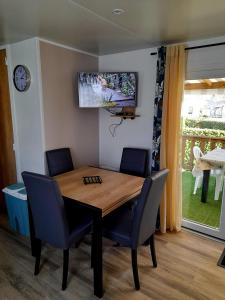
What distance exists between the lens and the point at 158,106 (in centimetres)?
269

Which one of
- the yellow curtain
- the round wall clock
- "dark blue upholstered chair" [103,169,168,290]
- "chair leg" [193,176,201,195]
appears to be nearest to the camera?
"dark blue upholstered chair" [103,169,168,290]

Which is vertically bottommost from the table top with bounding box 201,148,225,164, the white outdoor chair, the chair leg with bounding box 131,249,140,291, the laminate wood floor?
the laminate wood floor

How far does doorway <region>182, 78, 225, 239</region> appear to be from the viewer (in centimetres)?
261

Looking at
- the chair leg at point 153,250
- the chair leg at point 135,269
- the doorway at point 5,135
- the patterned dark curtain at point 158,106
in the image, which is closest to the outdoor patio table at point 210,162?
the patterned dark curtain at point 158,106

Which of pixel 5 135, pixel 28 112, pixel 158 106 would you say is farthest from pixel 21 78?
pixel 158 106

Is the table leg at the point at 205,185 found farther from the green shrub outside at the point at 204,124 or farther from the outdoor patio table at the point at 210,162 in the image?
the green shrub outside at the point at 204,124

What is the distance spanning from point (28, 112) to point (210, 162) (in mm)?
2378

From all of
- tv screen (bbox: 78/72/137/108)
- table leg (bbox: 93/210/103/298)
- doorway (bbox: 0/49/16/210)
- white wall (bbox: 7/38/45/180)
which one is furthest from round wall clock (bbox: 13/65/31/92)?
table leg (bbox: 93/210/103/298)

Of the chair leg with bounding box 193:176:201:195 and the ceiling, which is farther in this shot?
the chair leg with bounding box 193:176:201:195

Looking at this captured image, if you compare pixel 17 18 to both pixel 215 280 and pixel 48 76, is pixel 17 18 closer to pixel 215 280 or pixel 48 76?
pixel 48 76

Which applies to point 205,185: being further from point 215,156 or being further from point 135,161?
point 135,161

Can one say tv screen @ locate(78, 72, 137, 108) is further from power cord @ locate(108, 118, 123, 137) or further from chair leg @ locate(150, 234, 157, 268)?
chair leg @ locate(150, 234, 157, 268)

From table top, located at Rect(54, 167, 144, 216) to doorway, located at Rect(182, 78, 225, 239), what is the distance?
0.91 meters

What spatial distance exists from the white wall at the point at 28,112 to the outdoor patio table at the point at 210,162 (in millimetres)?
2052
